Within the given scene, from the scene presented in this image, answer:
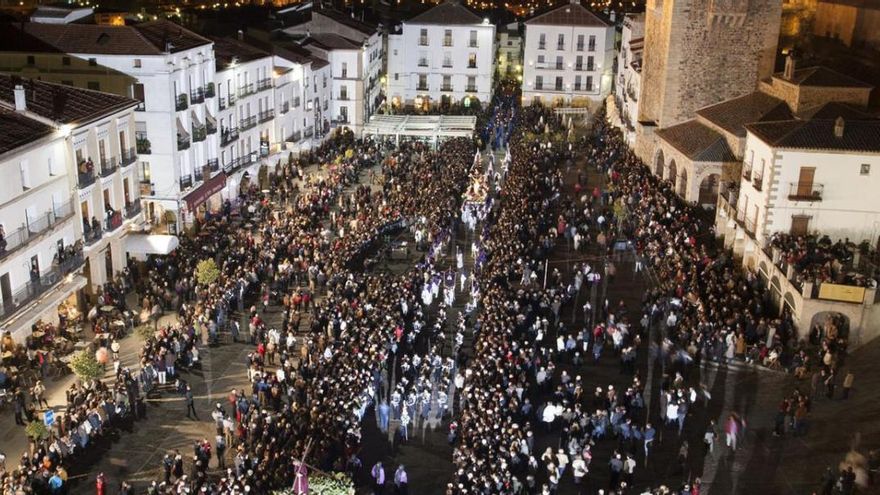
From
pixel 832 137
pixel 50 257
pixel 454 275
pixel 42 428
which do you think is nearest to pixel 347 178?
pixel 454 275

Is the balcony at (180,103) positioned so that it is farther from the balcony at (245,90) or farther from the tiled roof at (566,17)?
the tiled roof at (566,17)

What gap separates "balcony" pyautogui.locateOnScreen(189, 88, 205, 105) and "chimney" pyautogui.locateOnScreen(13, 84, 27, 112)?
1220 centimetres

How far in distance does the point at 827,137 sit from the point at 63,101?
29.6 meters

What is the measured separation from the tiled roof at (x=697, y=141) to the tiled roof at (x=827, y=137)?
10161 millimetres

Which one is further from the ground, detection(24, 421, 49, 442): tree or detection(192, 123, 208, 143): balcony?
detection(192, 123, 208, 143): balcony

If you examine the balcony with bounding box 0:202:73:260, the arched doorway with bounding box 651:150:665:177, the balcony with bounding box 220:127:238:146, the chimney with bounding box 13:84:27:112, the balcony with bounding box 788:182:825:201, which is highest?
the chimney with bounding box 13:84:27:112

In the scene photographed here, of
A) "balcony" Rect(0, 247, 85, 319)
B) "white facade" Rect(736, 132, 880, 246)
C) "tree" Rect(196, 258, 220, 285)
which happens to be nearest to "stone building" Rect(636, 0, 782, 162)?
"white facade" Rect(736, 132, 880, 246)

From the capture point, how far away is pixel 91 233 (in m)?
36.0

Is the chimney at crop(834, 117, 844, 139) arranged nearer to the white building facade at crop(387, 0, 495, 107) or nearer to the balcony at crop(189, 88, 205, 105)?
the balcony at crop(189, 88, 205, 105)

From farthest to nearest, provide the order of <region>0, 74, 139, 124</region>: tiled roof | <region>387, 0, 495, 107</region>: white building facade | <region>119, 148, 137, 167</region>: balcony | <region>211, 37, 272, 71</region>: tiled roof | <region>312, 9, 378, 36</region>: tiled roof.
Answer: <region>387, 0, 495, 107</region>: white building facade, <region>312, 9, 378, 36</region>: tiled roof, <region>211, 37, 272, 71</region>: tiled roof, <region>119, 148, 137, 167</region>: balcony, <region>0, 74, 139, 124</region>: tiled roof

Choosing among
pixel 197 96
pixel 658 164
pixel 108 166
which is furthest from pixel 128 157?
pixel 658 164

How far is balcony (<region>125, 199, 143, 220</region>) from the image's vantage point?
39.3 meters

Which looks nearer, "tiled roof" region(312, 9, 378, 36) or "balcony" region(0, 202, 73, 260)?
"balcony" region(0, 202, 73, 260)

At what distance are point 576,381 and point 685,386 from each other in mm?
3922
